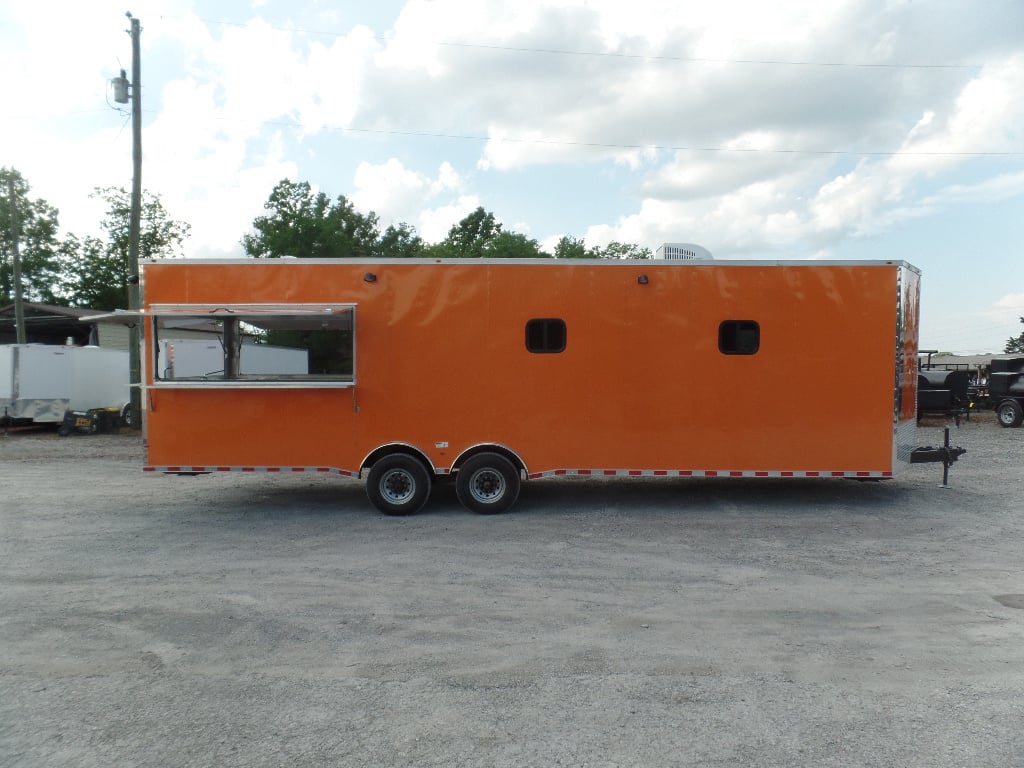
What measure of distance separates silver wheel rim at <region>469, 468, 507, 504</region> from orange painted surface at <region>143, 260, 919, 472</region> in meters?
0.40

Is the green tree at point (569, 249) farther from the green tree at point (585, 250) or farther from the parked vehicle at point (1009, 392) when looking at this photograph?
the parked vehicle at point (1009, 392)

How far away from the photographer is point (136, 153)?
18422mm

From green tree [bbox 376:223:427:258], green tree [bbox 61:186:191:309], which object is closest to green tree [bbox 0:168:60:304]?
green tree [bbox 61:186:191:309]

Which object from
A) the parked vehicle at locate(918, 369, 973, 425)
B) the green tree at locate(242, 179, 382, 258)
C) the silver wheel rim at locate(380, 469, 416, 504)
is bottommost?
the silver wheel rim at locate(380, 469, 416, 504)

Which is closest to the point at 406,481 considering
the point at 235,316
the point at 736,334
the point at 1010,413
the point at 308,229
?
the point at 235,316

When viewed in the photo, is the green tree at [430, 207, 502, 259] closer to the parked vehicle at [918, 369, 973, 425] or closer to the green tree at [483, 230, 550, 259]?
the green tree at [483, 230, 550, 259]

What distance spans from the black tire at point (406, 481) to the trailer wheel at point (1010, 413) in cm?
1895

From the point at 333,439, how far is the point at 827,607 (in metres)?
5.68

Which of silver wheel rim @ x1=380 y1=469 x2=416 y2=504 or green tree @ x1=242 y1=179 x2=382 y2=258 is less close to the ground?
green tree @ x1=242 y1=179 x2=382 y2=258

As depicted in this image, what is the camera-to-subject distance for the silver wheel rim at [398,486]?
8961 mm

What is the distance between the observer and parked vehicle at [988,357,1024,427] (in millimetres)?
20641

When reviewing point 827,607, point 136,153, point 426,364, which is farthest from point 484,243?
point 827,607

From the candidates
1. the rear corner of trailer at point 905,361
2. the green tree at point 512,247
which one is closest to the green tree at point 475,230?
the green tree at point 512,247

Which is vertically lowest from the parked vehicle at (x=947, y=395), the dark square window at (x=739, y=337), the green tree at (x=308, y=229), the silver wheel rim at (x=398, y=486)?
the silver wheel rim at (x=398, y=486)
